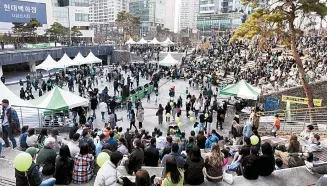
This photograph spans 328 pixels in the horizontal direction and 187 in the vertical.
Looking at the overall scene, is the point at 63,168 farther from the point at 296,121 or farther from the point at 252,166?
the point at 296,121

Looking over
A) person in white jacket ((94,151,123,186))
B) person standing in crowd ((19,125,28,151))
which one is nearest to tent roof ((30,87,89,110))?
person standing in crowd ((19,125,28,151))

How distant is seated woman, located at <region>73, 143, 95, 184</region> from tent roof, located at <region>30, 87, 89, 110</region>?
685cm

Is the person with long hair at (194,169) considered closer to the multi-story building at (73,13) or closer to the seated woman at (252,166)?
the seated woman at (252,166)

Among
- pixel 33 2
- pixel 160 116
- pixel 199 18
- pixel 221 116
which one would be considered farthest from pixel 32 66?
pixel 199 18

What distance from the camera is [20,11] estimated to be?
1576 inches

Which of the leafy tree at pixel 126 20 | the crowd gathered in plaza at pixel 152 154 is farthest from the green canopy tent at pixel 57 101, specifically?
the leafy tree at pixel 126 20

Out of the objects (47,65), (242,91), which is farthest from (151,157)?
(47,65)

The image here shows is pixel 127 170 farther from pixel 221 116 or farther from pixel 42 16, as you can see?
pixel 42 16

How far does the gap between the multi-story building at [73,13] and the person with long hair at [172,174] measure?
59.8 m

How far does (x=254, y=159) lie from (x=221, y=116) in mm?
8479

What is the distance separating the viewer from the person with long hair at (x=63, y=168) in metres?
5.15

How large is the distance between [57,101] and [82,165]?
7310 millimetres

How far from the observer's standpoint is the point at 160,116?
14070 millimetres

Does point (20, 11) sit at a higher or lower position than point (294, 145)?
higher
